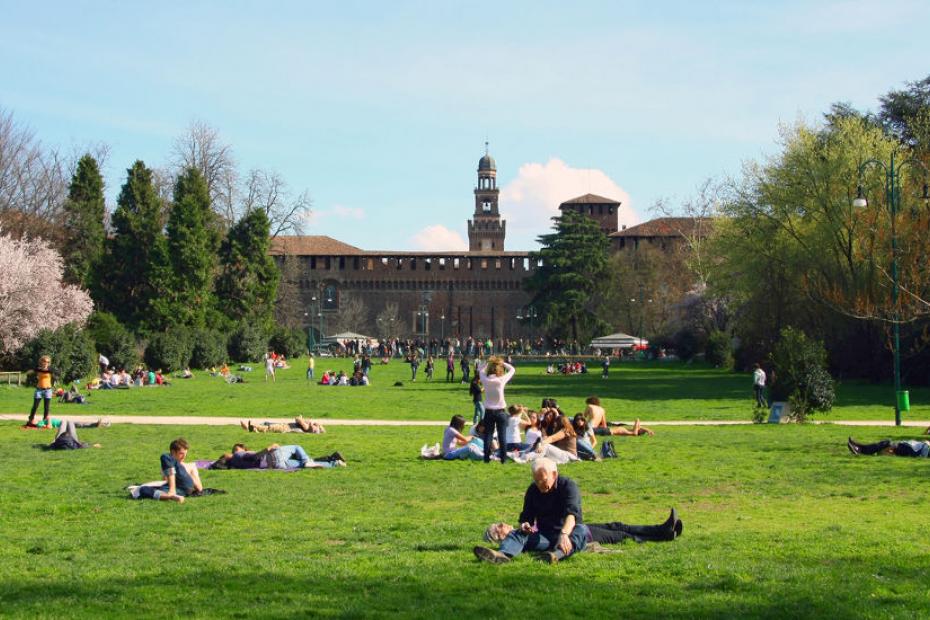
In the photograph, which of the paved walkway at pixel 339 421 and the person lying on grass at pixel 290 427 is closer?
the person lying on grass at pixel 290 427

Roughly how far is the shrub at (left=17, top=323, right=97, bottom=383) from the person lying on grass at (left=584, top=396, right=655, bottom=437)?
23083 millimetres

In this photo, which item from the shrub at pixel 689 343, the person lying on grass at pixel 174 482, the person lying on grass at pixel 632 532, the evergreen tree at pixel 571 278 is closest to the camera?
the person lying on grass at pixel 632 532

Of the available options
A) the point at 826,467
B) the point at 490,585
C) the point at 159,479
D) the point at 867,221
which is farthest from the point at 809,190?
the point at 490,585

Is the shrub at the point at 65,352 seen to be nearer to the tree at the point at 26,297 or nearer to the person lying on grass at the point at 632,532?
the tree at the point at 26,297

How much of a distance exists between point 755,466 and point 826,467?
2.65ft

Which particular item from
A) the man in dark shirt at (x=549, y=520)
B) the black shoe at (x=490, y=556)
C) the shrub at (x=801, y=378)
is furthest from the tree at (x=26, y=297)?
the black shoe at (x=490, y=556)

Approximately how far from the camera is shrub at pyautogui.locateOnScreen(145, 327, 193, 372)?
4656 centimetres

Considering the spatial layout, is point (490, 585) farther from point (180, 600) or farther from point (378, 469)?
point (378, 469)

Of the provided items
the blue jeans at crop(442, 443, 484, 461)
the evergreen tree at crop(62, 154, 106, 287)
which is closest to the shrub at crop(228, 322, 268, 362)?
the evergreen tree at crop(62, 154, 106, 287)

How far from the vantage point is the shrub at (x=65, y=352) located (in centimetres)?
3672

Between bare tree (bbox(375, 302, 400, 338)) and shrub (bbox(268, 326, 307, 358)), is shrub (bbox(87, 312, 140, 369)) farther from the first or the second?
bare tree (bbox(375, 302, 400, 338))

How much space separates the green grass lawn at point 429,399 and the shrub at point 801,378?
2060 mm

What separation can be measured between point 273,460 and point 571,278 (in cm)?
6647

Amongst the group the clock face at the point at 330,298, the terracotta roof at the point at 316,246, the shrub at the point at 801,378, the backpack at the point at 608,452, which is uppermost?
the terracotta roof at the point at 316,246
